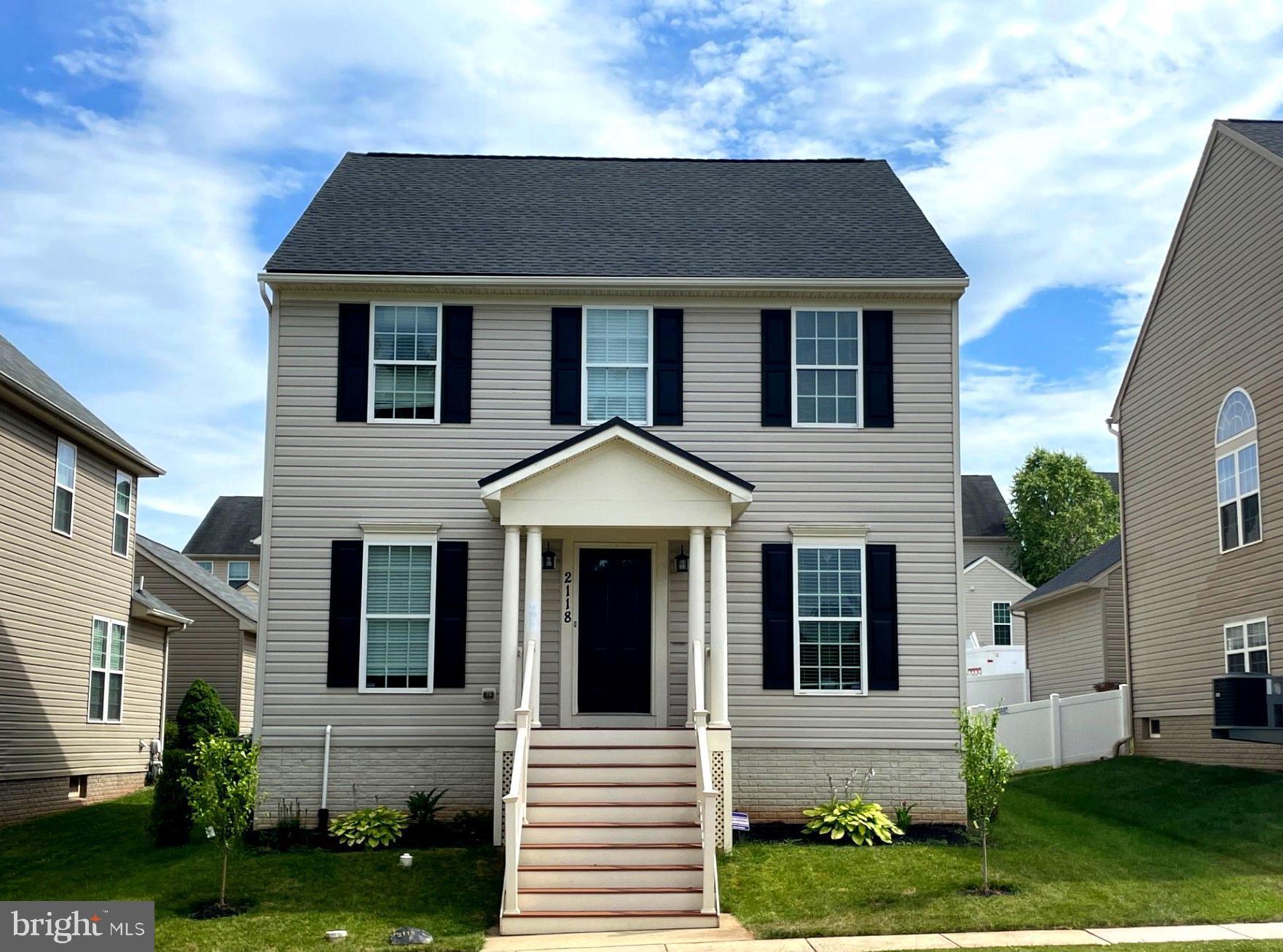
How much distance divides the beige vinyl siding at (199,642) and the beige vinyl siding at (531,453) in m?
14.9

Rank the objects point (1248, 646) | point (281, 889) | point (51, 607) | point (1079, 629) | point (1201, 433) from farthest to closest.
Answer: point (1079, 629)
point (1201, 433)
point (51, 607)
point (1248, 646)
point (281, 889)

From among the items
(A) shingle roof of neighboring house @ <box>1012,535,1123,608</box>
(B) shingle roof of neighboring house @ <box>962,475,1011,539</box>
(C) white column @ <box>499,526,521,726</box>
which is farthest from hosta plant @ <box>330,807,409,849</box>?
(B) shingle roof of neighboring house @ <box>962,475,1011,539</box>

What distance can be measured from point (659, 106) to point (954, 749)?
8.88 meters

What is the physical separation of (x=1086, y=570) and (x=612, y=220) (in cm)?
1486

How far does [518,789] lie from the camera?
40.3 ft

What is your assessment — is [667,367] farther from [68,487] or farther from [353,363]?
[68,487]

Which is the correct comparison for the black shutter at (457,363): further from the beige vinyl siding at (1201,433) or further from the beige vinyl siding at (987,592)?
the beige vinyl siding at (987,592)

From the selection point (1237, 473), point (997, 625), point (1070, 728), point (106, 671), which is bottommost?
point (1070, 728)

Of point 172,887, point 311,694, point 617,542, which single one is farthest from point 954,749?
point 172,887

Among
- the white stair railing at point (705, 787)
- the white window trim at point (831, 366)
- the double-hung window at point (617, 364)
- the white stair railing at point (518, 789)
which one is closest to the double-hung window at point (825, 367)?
the white window trim at point (831, 366)

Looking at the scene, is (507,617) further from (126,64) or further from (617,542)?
(126,64)

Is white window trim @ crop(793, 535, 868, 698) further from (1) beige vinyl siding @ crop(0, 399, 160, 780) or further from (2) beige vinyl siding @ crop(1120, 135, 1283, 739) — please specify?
(1) beige vinyl siding @ crop(0, 399, 160, 780)

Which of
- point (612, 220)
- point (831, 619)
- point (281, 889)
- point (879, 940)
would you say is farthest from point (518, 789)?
point (612, 220)

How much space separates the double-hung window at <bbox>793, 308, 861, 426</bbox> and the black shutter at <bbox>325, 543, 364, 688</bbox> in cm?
565
